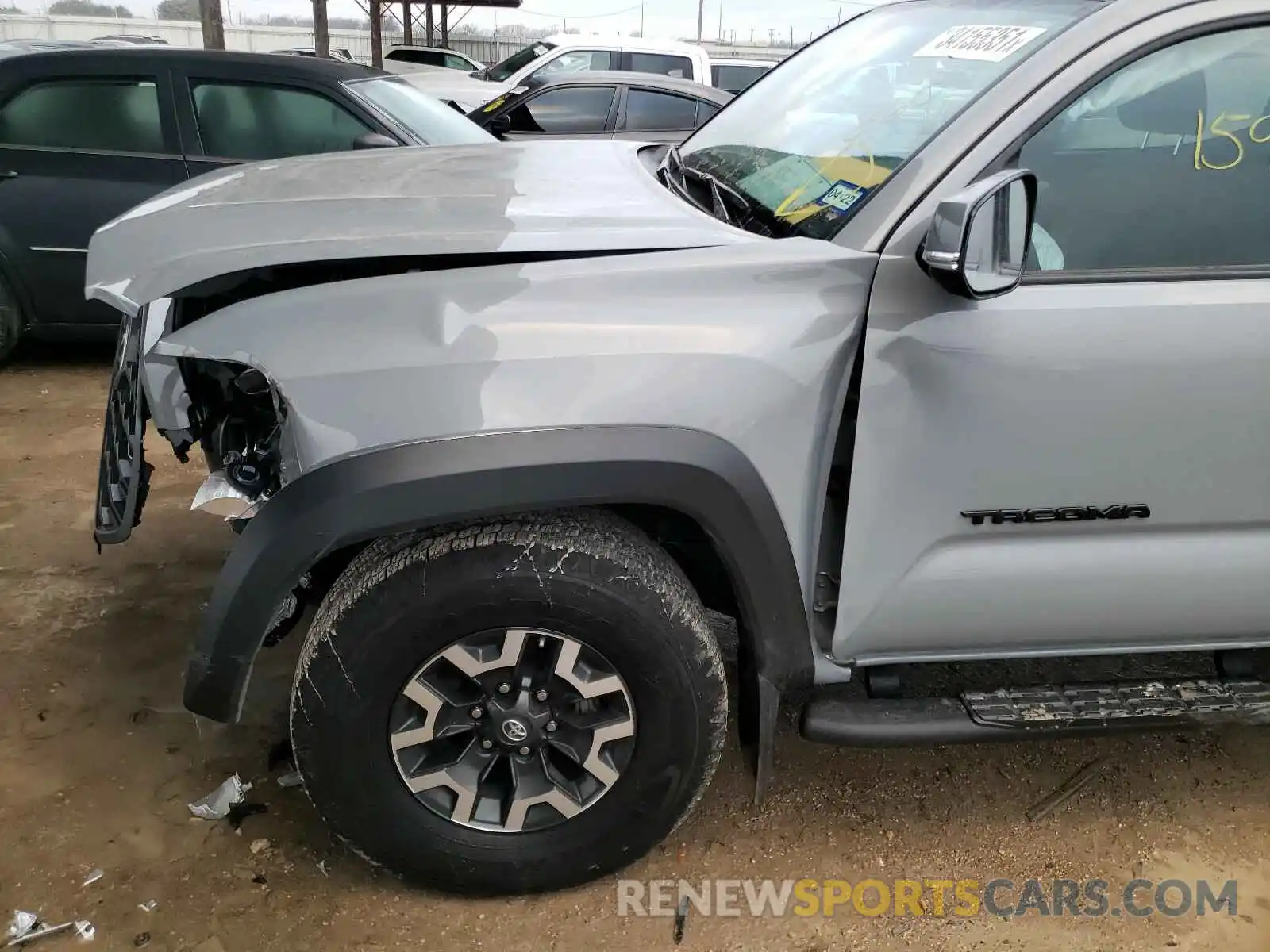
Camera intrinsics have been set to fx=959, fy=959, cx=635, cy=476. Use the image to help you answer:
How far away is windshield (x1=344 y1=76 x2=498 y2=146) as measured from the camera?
498 centimetres

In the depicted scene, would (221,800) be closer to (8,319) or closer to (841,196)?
(841,196)

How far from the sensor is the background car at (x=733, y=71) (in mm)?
12367

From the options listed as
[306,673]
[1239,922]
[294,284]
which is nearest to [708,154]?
[294,284]

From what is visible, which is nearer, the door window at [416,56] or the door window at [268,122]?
the door window at [268,122]

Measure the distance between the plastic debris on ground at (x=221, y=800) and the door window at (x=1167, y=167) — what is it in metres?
2.18

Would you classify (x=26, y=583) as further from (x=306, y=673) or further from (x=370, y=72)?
(x=370, y=72)

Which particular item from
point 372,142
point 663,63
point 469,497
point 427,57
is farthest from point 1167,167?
point 427,57

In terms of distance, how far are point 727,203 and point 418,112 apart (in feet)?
11.7

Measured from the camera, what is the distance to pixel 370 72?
209 inches

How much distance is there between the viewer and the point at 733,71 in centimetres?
1270

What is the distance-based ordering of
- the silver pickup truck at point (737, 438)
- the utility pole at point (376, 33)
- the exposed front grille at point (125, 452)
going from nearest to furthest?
1. the silver pickup truck at point (737, 438)
2. the exposed front grille at point (125, 452)
3. the utility pole at point (376, 33)

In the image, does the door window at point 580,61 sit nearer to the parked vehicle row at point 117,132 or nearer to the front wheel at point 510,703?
the parked vehicle row at point 117,132

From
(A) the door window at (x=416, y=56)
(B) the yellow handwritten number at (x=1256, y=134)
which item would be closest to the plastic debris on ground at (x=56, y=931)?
(B) the yellow handwritten number at (x=1256, y=134)

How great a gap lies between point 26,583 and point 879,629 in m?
2.81
